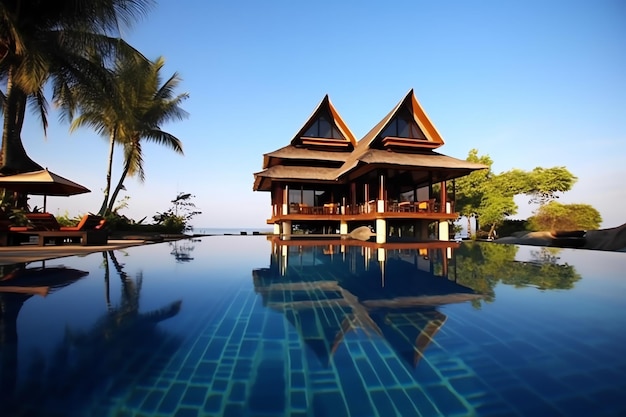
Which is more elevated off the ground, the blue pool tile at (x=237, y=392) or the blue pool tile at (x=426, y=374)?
the blue pool tile at (x=426, y=374)

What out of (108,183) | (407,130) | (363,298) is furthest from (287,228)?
(363,298)

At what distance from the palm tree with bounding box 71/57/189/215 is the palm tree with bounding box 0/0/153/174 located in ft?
7.88

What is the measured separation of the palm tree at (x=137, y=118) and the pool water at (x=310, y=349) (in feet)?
56.7

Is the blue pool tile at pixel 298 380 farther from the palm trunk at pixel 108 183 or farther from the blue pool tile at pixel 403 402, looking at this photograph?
the palm trunk at pixel 108 183

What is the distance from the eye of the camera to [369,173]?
1908 centimetres

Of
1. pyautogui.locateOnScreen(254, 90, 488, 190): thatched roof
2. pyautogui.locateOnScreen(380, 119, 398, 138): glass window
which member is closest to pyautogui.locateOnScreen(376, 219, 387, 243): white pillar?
pyautogui.locateOnScreen(254, 90, 488, 190): thatched roof

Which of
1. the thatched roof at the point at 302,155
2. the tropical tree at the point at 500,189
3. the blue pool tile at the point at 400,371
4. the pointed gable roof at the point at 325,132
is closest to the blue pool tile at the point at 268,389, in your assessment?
the blue pool tile at the point at 400,371

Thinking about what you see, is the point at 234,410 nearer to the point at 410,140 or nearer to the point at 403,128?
the point at 410,140

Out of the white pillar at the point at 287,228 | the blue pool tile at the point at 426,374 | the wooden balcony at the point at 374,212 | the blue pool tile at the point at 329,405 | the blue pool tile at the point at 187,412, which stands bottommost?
the blue pool tile at the point at 329,405

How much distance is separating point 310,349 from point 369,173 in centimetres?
1672

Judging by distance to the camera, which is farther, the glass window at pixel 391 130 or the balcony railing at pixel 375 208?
the glass window at pixel 391 130

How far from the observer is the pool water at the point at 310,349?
2266mm

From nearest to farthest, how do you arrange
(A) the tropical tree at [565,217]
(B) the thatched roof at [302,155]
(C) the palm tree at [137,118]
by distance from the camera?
1. (B) the thatched roof at [302,155]
2. (C) the palm tree at [137,118]
3. (A) the tropical tree at [565,217]

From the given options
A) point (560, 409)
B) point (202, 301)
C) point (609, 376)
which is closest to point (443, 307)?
point (609, 376)
